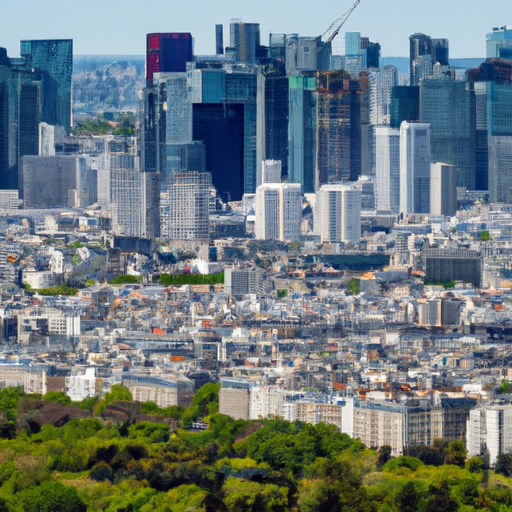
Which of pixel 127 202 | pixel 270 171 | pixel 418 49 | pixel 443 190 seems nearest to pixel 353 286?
pixel 127 202

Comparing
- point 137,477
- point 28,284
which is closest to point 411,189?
point 28,284

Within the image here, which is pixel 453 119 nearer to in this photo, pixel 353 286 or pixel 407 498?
pixel 353 286

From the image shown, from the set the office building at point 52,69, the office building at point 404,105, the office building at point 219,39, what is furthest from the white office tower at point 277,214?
the office building at point 219,39

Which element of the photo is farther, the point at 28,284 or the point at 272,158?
the point at 272,158

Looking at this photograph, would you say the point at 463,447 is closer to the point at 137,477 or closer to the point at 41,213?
the point at 137,477

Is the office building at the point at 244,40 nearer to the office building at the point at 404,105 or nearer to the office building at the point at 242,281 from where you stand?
the office building at the point at 404,105

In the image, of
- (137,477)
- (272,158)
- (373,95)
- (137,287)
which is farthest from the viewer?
(373,95)
